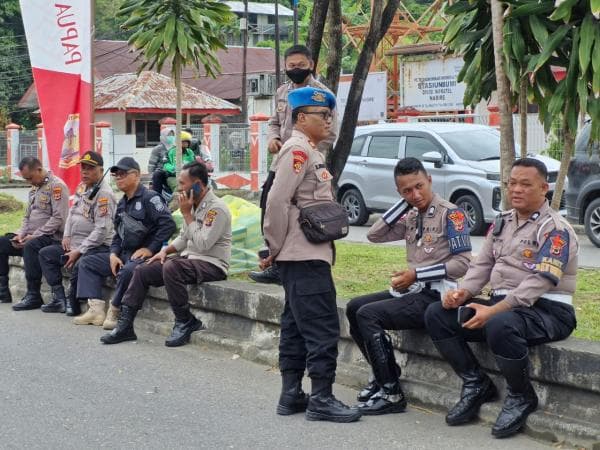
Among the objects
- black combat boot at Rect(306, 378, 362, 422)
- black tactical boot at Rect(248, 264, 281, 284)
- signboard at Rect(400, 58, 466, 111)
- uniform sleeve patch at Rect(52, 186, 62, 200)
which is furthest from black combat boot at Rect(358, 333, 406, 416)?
signboard at Rect(400, 58, 466, 111)

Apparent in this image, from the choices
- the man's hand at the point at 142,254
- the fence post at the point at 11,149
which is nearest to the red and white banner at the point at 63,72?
the man's hand at the point at 142,254

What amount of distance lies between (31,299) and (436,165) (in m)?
8.11

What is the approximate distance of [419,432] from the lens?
563cm

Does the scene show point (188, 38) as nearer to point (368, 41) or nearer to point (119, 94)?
point (368, 41)

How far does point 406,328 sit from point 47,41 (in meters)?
6.28

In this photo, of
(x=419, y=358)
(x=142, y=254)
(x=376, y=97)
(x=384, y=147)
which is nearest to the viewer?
(x=419, y=358)

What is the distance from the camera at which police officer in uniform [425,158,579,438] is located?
537 cm

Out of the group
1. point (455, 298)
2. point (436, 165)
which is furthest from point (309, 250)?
point (436, 165)

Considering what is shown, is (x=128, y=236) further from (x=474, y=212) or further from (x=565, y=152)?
(x=474, y=212)

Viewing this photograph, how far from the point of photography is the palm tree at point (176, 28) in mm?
10992

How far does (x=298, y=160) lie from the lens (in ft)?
19.0

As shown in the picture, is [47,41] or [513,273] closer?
[513,273]

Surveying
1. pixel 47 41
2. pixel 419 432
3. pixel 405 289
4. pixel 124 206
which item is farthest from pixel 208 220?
pixel 47 41

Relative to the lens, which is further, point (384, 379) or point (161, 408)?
point (161, 408)
